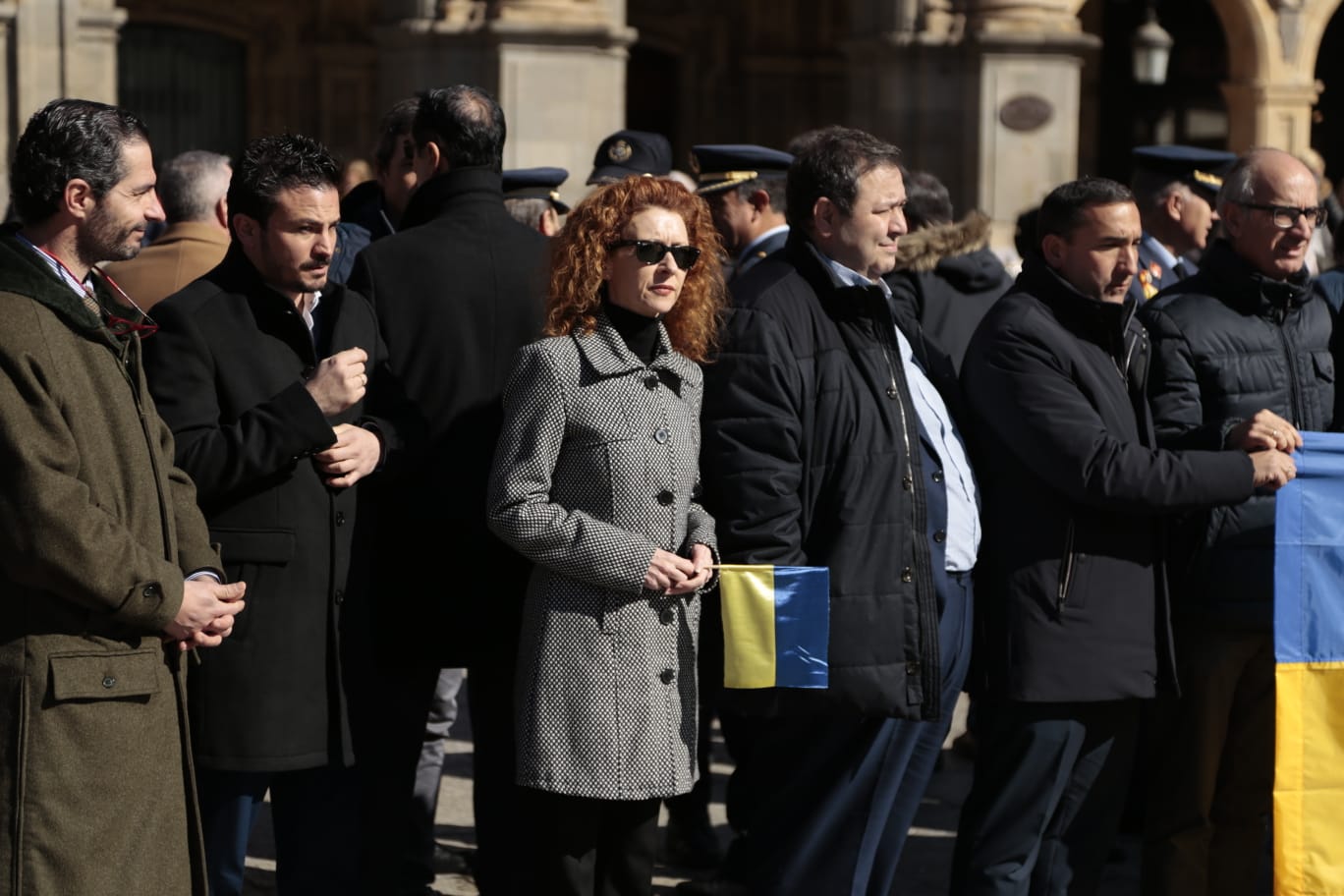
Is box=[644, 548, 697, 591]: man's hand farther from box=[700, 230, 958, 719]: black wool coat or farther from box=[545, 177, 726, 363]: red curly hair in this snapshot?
box=[545, 177, 726, 363]: red curly hair

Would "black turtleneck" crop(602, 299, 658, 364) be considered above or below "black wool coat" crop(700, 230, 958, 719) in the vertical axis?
above

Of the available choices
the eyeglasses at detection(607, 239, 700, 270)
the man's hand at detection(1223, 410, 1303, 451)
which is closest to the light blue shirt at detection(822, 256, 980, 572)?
the eyeglasses at detection(607, 239, 700, 270)

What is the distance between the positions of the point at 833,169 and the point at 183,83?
49.3 ft

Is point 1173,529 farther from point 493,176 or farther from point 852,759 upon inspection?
point 493,176

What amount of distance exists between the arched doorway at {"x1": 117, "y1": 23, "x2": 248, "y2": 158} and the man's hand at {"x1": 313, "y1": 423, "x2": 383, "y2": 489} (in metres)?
14.9

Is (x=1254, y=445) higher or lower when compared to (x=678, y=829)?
higher

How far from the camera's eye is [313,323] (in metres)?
4.80

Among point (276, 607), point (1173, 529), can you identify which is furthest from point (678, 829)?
point (276, 607)

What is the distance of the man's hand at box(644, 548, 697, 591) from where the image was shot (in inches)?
179

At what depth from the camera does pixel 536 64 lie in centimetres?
1483

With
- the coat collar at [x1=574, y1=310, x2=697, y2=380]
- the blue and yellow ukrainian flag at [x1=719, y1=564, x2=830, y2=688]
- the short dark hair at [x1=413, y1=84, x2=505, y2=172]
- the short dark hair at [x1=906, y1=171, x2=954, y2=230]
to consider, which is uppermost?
the short dark hair at [x1=413, y1=84, x2=505, y2=172]

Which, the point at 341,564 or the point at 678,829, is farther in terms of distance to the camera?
the point at 678,829

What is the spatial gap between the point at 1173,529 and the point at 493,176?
1927 millimetres

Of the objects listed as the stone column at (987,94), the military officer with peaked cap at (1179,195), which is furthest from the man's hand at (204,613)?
the stone column at (987,94)
